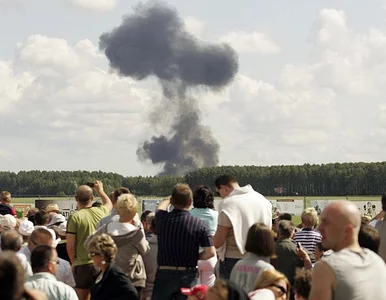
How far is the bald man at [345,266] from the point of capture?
5.54 meters

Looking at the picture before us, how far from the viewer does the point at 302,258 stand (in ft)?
35.8

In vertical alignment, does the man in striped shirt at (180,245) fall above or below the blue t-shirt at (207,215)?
below

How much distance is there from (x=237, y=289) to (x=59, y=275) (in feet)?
12.1

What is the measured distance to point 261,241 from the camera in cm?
786

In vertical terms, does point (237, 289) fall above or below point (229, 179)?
below

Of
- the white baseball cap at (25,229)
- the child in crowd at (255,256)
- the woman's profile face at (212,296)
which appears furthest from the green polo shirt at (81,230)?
the woman's profile face at (212,296)

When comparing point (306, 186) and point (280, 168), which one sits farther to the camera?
point (280, 168)

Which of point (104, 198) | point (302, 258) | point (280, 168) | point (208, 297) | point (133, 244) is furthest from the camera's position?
point (280, 168)

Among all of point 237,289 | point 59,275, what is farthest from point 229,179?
point 237,289

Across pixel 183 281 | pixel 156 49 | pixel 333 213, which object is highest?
pixel 156 49

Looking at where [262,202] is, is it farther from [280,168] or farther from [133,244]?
[280,168]

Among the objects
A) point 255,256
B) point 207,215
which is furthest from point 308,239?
point 255,256

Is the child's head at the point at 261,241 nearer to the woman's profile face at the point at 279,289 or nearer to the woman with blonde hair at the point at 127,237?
the woman's profile face at the point at 279,289

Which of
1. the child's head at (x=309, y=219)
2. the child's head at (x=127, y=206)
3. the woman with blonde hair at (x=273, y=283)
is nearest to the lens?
the woman with blonde hair at (x=273, y=283)
